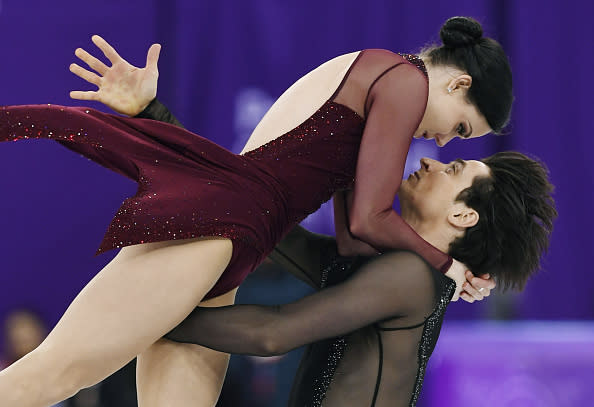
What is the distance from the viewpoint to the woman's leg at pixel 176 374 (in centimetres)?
233

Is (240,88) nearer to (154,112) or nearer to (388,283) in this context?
(154,112)

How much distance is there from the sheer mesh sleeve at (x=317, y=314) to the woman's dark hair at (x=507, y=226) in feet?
0.93

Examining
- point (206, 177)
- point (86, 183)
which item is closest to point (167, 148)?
point (206, 177)

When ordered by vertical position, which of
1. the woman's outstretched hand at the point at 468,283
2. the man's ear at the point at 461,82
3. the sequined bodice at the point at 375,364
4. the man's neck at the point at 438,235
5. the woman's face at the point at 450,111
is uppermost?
the man's ear at the point at 461,82

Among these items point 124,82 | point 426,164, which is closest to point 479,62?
point 426,164

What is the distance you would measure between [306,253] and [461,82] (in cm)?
69

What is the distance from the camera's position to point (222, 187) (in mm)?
2143

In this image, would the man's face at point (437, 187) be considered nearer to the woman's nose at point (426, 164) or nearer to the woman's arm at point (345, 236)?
the woman's nose at point (426, 164)

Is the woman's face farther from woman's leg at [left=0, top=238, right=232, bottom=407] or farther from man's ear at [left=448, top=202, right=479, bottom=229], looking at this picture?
→ woman's leg at [left=0, top=238, right=232, bottom=407]

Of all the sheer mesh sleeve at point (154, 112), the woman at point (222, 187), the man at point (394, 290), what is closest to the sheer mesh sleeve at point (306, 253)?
the man at point (394, 290)

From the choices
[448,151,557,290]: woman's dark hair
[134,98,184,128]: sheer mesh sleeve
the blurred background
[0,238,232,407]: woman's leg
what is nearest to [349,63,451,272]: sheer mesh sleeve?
[448,151,557,290]: woman's dark hair

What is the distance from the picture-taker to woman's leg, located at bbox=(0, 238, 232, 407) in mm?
1938

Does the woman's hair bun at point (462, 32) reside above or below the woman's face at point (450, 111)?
above

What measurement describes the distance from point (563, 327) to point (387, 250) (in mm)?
2303
